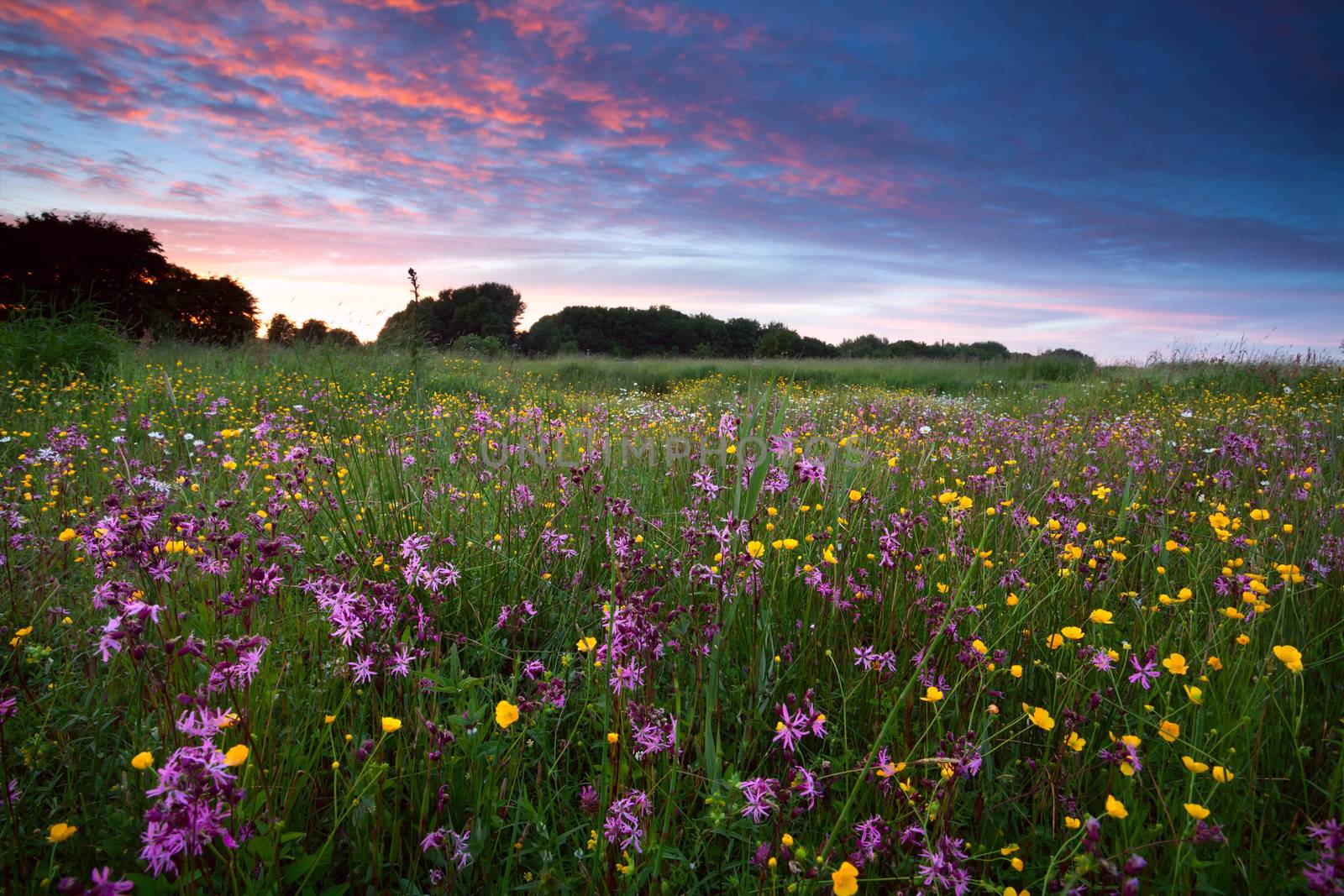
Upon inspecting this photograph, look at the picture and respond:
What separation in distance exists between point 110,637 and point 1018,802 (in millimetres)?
2207

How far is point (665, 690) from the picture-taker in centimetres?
197

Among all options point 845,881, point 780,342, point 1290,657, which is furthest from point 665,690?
point 780,342

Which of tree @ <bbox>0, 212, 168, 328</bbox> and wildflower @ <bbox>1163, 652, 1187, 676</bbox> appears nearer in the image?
wildflower @ <bbox>1163, 652, 1187, 676</bbox>

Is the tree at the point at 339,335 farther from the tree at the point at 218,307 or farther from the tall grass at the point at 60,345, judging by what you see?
the tree at the point at 218,307

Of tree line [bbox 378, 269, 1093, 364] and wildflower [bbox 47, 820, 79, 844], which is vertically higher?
tree line [bbox 378, 269, 1093, 364]

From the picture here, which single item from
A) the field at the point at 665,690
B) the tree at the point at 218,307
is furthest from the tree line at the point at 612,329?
the field at the point at 665,690

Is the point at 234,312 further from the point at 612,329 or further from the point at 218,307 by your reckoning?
the point at 612,329

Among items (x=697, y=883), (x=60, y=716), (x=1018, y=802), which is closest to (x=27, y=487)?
(x=60, y=716)

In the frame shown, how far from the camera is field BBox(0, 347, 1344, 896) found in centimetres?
131

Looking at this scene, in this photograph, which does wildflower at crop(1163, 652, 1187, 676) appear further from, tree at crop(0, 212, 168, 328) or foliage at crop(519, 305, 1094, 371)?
foliage at crop(519, 305, 1094, 371)

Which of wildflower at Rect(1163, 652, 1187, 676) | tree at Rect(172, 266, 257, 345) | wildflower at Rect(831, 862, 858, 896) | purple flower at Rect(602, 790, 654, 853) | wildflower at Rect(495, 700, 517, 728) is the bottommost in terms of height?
purple flower at Rect(602, 790, 654, 853)

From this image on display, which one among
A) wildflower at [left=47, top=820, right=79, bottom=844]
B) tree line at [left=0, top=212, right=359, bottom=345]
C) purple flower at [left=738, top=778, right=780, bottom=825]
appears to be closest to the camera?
wildflower at [left=47, top=820, right=79, bottom=844]

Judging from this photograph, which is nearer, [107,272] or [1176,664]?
[1176,664]

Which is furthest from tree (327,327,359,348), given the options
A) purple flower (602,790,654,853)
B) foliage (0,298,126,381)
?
foliage (0,298,126,381)
